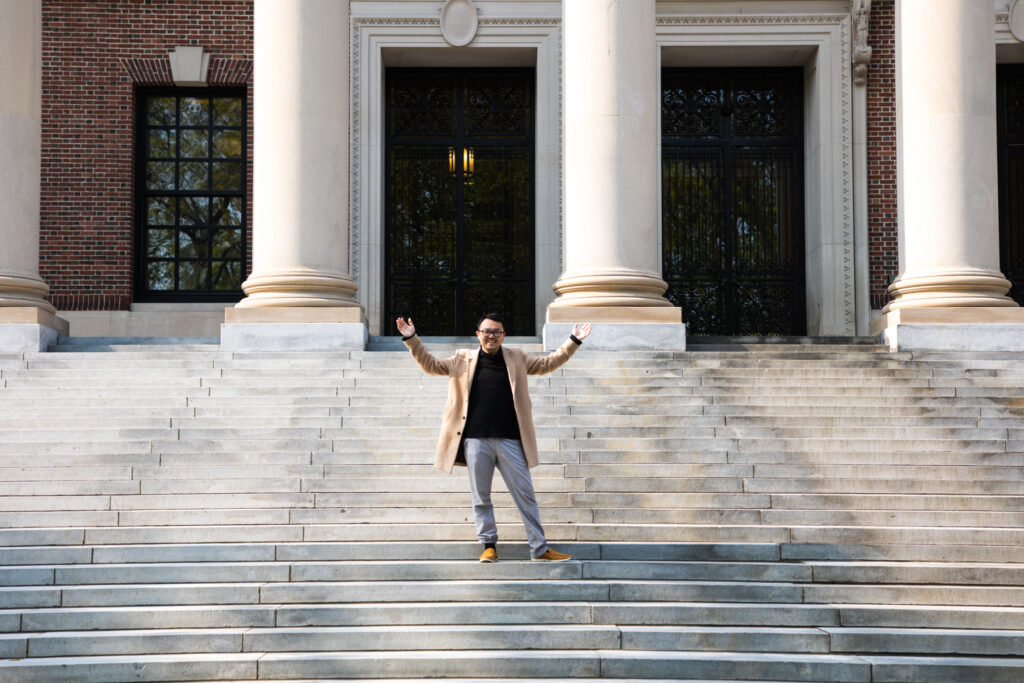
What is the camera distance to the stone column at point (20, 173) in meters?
15.3

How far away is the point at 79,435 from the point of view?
11.8m

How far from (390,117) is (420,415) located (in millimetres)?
10382

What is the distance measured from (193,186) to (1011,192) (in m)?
14.3

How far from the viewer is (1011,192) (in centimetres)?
2130

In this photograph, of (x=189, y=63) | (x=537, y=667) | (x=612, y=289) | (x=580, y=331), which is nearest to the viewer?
(x=537, y=667)

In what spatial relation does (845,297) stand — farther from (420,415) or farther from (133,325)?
(133,325)

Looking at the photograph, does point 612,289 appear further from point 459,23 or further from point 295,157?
point 459,23

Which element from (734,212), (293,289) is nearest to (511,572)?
(293,289)

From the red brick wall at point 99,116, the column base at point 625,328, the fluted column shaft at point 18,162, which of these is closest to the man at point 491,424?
the column base at point 625,328

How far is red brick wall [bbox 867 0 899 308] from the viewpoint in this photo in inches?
813

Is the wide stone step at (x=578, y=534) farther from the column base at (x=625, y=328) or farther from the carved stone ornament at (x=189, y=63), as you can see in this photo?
the carved stone ornament at (x=189, y=63)

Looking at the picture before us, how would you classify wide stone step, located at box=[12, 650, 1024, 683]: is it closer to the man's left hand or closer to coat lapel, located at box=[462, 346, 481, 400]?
coat lapel, located at box=[462, 346, 481, 400]

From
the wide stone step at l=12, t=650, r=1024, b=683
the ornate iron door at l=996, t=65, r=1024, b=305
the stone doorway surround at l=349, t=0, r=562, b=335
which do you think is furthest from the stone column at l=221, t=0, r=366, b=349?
the ornate iron door at l=996, t=65, r=1024, b=305

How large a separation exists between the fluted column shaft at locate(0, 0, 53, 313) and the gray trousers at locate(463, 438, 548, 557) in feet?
28.0
